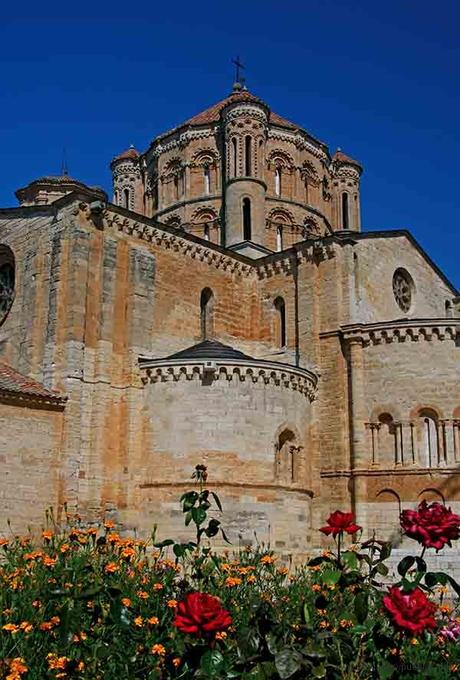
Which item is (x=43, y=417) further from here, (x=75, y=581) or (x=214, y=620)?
(x=214, y=620)

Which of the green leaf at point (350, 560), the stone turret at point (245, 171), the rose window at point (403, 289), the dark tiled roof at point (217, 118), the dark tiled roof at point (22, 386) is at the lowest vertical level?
the green leaf at point (350, 560)

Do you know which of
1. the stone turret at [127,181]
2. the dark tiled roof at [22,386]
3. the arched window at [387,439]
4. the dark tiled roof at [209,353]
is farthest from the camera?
the stone turret at [127,181]

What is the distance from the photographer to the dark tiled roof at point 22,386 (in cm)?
2015

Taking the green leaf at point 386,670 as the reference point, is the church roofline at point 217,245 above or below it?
above

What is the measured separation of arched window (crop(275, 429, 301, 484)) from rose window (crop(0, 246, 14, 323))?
32.1 ft

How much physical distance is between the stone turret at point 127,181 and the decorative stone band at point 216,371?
14821 millimetres

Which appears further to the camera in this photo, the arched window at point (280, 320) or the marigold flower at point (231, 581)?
the arched window at point (280, 320)

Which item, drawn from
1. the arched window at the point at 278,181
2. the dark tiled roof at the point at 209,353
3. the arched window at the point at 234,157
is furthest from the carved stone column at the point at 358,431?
the arched window at the point at 278,181

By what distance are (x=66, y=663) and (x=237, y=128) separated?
28422 millimetres

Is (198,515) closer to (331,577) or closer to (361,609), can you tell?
(331,577)

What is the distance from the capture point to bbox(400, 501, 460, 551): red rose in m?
5.13

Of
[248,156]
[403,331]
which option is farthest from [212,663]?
[248,156]

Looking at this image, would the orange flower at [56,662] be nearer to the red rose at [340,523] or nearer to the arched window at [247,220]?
the red rose at [340,523]

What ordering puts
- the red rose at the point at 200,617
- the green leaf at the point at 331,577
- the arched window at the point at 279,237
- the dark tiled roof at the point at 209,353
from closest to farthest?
1. the red rose at the point at 200,617
2. the green leaf at the point at 331,577
3. the dark tiled roof at the point at 209,353
4. the arched window at the point at 279,237
